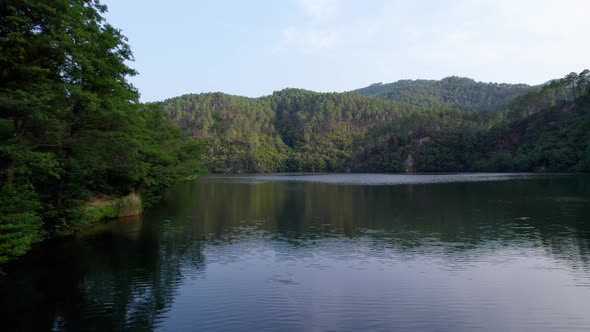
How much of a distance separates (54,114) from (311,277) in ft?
47.5

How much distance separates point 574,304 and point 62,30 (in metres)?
25.2

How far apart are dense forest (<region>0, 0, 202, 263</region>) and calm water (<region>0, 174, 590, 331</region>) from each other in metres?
2.68

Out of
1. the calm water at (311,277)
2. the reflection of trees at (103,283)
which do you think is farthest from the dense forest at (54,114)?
the calm water at (311,277)

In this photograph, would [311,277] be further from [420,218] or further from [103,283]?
[420,218]

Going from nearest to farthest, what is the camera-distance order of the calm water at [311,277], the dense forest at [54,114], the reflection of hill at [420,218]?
the calm water at [311,277]
the dense forest at [54,114]
the reflection of hill at [420,218]

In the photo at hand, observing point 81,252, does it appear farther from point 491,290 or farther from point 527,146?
point 527,146

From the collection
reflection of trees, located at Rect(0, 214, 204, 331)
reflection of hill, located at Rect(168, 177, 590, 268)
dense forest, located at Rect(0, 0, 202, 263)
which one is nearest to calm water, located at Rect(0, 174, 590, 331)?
reflection of trees, located at Rect(0, 214, 204, 331)

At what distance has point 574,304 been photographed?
16344 millimetres

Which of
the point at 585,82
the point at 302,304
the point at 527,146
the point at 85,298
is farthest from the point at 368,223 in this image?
the point at 585,82

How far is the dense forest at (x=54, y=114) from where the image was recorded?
61.9 ft

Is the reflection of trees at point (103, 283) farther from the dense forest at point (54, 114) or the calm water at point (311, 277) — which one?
the dense forest at point (54, 114)

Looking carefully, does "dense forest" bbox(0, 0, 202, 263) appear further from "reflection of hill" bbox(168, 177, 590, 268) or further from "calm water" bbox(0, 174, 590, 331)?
"reflection of hill" bbox(168, 177, 590, 268)

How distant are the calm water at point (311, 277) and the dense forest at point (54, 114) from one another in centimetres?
268

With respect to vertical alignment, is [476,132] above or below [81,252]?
above
